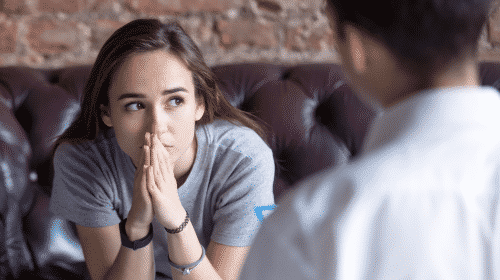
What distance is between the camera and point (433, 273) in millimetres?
366

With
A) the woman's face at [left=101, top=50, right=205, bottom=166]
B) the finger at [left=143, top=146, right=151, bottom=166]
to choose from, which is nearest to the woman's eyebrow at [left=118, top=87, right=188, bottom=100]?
the woman's face at [left=101, top=50, right=205, bottom=166]

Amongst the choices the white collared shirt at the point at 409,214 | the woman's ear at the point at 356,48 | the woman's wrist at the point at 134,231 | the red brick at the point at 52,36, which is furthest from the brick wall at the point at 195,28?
the white collared shirt at the point at 409,214

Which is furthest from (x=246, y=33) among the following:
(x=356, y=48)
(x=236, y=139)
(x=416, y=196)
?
(x=416, y=196)

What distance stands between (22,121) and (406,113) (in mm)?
1220

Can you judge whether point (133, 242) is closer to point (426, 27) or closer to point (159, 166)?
point (159, 166)

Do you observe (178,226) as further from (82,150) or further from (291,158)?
(291,158)

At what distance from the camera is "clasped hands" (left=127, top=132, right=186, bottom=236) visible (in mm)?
980

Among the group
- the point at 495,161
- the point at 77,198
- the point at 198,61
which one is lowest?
the point at 77,198

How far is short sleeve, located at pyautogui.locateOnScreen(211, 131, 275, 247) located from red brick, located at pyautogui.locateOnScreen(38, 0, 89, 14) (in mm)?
868

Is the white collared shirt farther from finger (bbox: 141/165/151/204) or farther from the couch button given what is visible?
the couch button

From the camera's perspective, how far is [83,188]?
3.68 ft

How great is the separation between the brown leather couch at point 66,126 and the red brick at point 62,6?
0.99ft

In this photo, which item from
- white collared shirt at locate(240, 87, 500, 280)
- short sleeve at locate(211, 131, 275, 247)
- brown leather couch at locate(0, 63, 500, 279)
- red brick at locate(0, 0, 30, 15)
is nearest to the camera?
white collared shirt at locate(240, 87, 500, 280)

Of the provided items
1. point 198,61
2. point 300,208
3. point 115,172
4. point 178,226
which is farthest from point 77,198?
point 300,208
